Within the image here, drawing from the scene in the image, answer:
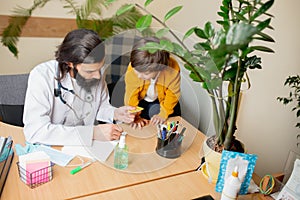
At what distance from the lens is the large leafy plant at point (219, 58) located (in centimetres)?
81

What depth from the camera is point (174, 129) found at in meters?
1.18

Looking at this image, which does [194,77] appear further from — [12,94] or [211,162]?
[12,94]

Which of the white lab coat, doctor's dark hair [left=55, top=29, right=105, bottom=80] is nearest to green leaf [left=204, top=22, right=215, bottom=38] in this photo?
doctor's dark hair [left=55, top=29, right=105, bottom=80]

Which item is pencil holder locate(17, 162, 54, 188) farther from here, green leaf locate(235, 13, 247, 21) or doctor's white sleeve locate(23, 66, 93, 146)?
green leaf locate(235, 13, 247, 21)

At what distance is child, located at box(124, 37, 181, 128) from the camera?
0.96 m

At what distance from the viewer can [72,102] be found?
1242mm

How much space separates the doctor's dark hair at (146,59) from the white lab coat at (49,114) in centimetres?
26

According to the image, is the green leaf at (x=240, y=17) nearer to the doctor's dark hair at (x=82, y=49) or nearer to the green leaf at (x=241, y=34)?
the green leaf at (x=241, y=34)

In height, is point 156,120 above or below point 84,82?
below

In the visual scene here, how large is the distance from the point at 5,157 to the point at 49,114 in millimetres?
294

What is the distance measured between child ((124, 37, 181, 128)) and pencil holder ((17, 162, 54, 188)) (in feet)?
1.22

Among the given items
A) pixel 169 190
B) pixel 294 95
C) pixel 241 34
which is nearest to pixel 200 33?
pixel 241 34

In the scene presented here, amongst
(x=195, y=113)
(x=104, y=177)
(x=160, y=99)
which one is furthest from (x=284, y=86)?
(x=104, y=177)

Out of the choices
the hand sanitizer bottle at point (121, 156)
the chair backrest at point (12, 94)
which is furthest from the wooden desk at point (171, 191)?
the chair backrest at point (12, 94)
